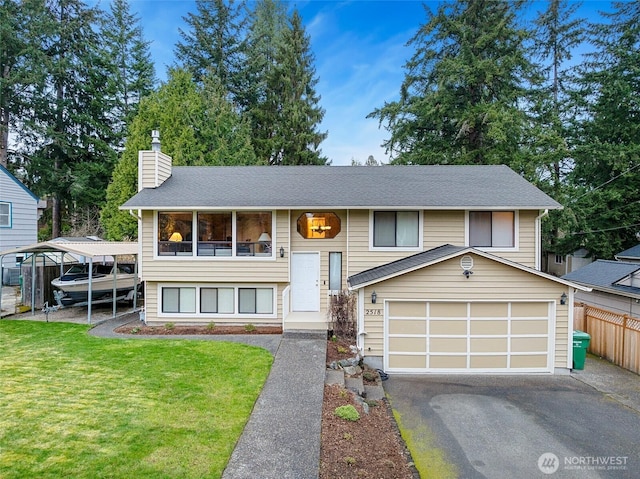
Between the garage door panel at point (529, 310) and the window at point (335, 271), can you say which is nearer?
the garage door panel at point (529, 310)

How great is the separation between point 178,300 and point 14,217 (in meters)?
12.2

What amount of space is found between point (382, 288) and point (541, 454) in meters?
4.55

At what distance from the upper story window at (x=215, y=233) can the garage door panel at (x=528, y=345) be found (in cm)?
743

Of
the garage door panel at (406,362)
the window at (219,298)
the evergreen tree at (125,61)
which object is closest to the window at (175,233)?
the window at (219,298)

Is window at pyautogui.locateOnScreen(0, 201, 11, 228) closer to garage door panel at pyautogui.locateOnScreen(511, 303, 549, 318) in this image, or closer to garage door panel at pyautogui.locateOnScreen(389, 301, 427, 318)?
garage door panel at pyautogui.locateOnScreen(389, 301, 427, 318)

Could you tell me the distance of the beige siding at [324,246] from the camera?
448 inches

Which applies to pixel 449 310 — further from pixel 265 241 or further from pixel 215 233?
pixel 215 233

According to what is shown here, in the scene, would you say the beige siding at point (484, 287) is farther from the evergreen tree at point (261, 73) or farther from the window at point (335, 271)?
the evergreen tree at point (261, 73)

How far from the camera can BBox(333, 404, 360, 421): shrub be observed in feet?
18.8

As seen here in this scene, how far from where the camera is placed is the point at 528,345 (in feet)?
29.1

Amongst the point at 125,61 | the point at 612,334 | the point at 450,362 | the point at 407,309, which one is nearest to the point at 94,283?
the point at 407,309

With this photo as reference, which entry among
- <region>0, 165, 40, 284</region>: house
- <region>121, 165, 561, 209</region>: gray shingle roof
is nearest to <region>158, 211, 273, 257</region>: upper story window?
<region>121, 165, 561, 209</region>: gray shingle roof

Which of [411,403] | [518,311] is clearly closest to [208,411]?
[411,403]

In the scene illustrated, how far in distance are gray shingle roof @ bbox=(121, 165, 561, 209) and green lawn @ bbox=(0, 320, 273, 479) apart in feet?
14.7
